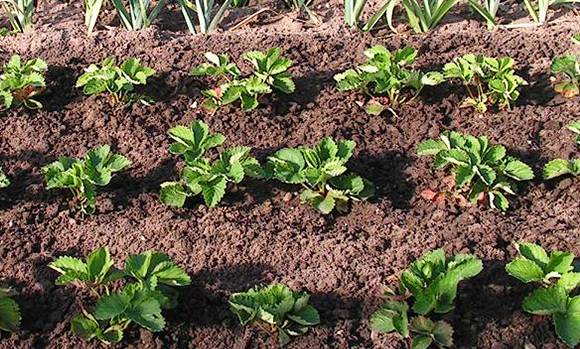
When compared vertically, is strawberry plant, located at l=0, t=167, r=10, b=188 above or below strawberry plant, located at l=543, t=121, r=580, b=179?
above

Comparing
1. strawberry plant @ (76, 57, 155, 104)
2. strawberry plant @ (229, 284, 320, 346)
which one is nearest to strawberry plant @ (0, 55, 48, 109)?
strawberry plant @ (76, 57, 155, 104)

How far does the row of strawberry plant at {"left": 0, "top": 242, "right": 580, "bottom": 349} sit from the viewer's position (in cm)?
263

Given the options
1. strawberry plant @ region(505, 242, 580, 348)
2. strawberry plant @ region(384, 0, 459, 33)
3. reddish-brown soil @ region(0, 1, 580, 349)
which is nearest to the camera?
strawberry plant @ region(505, 242, 580, 348)

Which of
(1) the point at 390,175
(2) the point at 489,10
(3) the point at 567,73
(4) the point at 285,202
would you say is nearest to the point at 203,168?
(4) the point at 285,202

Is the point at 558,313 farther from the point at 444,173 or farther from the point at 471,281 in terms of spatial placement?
the point at 444,173

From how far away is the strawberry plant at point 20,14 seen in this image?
14.6 ft

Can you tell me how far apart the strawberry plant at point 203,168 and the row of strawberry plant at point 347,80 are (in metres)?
0.37

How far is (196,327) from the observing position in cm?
278

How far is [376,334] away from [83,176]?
1315mm

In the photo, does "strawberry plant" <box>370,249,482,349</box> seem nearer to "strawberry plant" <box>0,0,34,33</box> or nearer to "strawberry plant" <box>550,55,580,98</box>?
"strawberry plant" <box>550,55,580,98</box>

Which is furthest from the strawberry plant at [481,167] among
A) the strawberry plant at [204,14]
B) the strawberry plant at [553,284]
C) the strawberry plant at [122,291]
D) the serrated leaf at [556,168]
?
the strawberry plant at [204,14]

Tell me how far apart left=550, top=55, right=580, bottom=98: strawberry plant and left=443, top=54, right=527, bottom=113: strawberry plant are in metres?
0.19

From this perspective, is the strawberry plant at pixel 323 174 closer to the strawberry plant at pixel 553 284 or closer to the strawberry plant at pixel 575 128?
the strawberry plant at pixel 553 284

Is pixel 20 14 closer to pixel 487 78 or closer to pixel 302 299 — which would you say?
pixel 487 78
